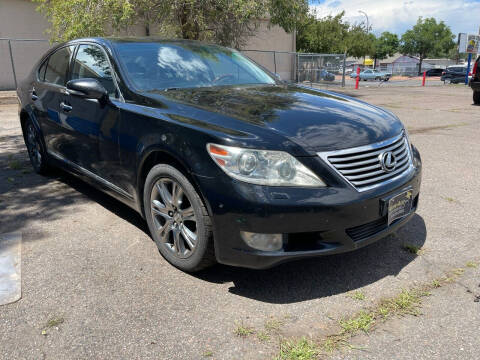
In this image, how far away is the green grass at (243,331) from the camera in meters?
2.40

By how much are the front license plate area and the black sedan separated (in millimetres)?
14

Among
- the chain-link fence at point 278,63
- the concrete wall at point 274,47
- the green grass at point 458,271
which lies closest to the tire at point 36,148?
the green grass at point 458,271

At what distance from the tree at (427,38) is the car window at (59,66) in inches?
2874

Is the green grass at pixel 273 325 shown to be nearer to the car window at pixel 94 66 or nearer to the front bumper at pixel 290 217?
the front bumper at pixel 290 217

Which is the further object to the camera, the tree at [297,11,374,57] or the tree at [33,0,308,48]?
the tree at [297,11,374,57]

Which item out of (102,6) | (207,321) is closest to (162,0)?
(102,6)

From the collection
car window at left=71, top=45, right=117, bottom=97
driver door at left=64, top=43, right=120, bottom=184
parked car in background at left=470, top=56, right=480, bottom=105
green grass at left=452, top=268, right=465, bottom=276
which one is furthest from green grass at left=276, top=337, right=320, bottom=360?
parked car in background at left=470, top=56, right=480, bottom=105

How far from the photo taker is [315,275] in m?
3.02

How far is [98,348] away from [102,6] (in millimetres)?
12921

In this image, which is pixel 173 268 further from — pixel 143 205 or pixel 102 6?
pixel 102 6

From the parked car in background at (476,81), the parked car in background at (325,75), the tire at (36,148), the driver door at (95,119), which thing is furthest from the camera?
the parked car in background at (325,75)

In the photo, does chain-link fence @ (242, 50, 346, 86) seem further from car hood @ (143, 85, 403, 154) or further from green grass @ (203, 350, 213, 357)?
green grass @ (203, 350, 213, 357)

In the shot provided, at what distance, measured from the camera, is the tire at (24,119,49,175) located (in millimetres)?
4964

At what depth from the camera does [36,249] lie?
346 centimetres
